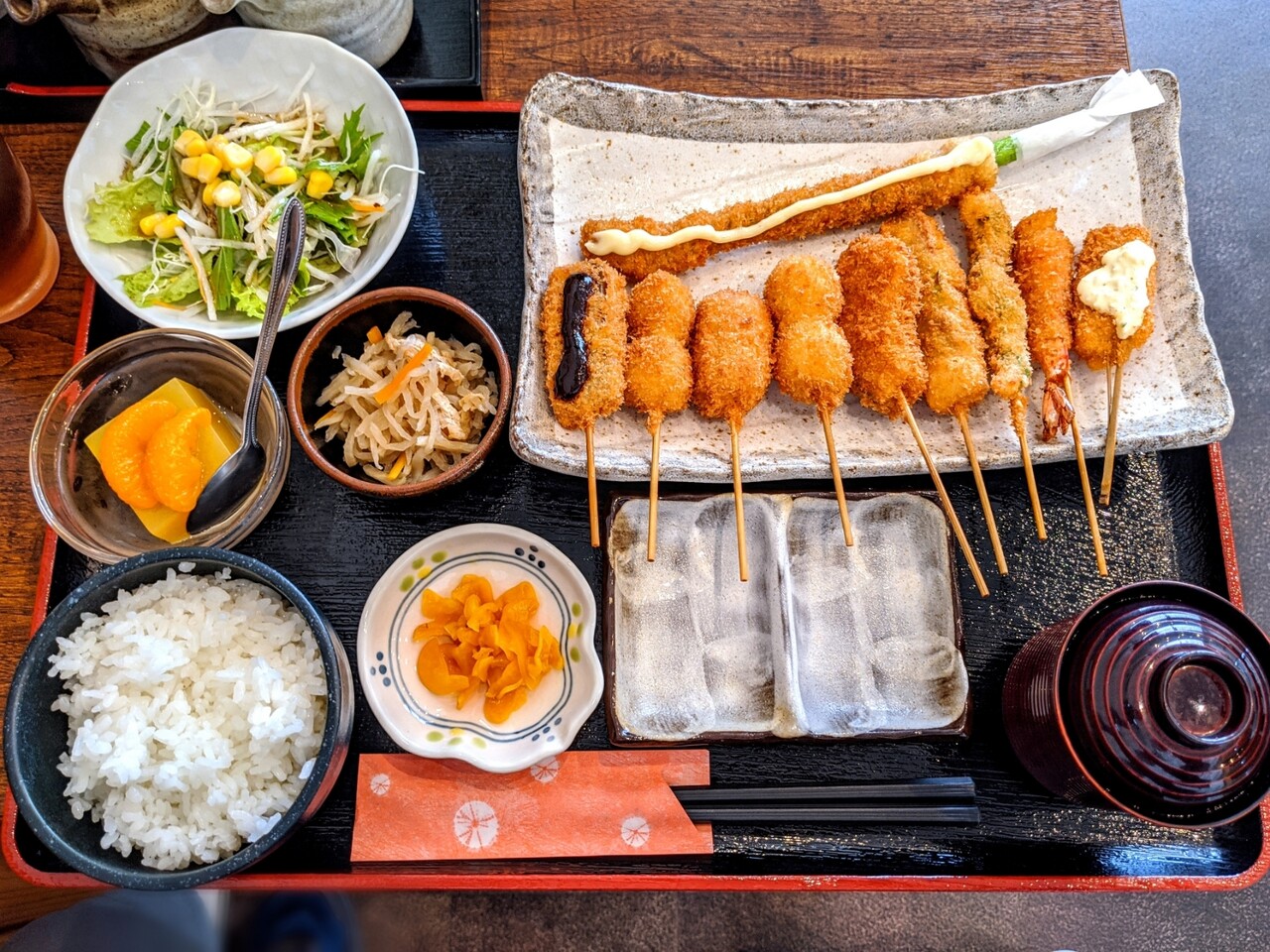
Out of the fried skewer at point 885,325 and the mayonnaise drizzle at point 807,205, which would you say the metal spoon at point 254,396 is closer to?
the mayonnaise drizzle at point 807,205

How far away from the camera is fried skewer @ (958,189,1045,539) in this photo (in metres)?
2.30

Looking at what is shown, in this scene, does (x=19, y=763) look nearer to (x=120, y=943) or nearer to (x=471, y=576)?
(x=120, y=943)

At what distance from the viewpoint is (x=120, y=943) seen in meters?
2.04

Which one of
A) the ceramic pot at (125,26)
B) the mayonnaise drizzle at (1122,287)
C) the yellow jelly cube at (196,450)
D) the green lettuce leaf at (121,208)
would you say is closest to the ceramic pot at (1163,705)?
the mayonnaise drizzle at (1122,287)

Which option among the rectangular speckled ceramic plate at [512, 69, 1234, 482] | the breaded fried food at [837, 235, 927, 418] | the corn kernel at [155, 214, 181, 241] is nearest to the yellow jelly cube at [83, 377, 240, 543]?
the corn kernel at [155, 214, 181, 241]

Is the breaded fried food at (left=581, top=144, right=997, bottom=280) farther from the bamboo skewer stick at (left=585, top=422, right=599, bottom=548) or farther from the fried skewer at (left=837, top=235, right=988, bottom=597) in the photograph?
the bamboo skewer stick at (left=585, top=422, right=599, bottom=548)

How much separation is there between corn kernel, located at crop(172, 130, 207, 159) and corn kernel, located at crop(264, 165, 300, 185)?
0.18 meters

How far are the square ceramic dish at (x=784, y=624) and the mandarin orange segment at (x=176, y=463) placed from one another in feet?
3.43

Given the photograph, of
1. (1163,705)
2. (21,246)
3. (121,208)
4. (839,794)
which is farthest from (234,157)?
(1163,705)

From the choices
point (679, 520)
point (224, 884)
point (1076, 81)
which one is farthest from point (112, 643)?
point (1076, 81)

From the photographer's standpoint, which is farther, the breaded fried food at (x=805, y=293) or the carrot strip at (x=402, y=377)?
the breaded fried food at (x=805, y=293)

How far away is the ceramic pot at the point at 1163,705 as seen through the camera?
1.84 metres

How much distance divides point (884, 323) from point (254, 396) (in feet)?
5.33

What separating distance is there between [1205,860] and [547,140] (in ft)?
8.52
